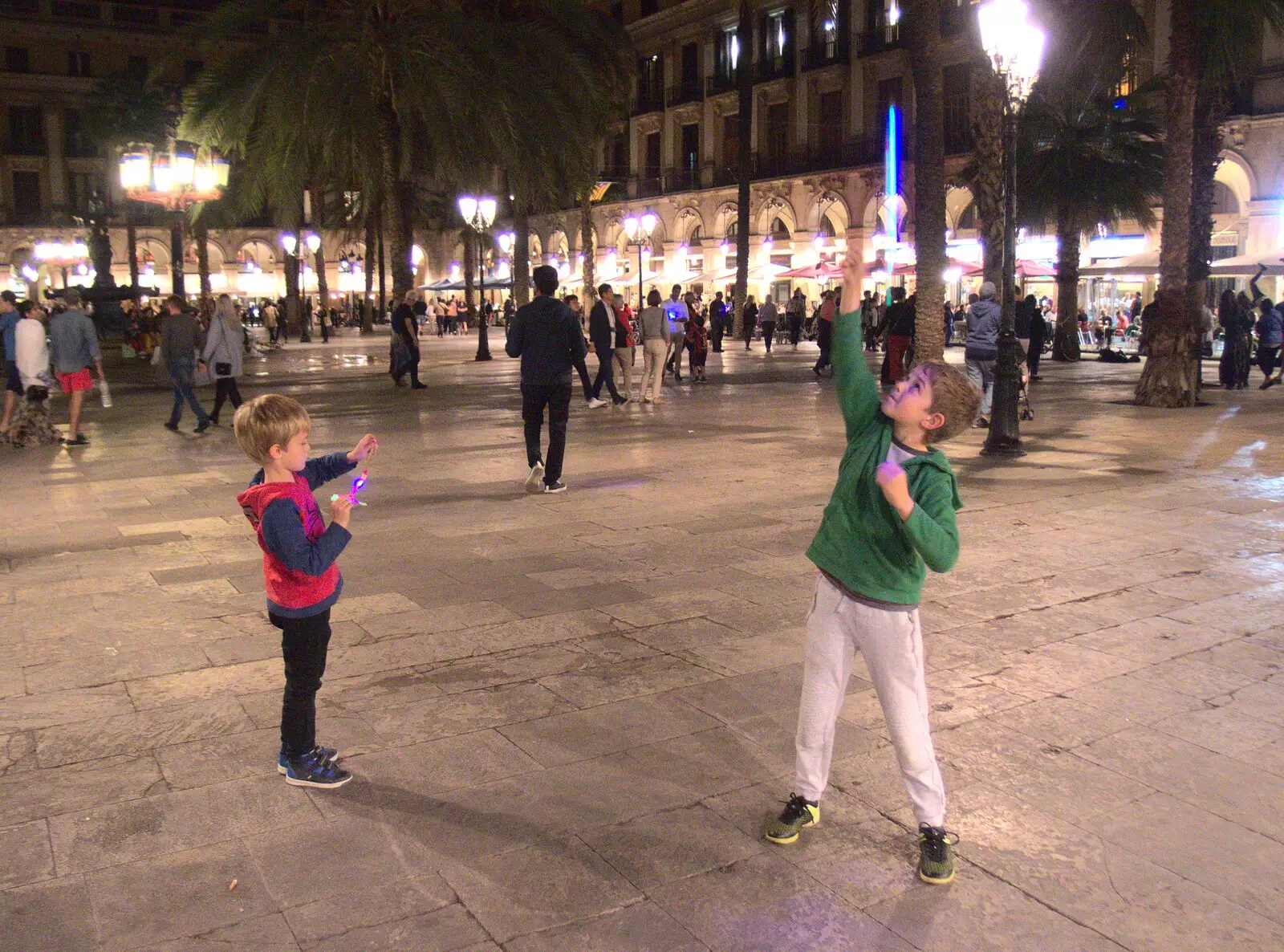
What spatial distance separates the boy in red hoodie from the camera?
3287 millimetres

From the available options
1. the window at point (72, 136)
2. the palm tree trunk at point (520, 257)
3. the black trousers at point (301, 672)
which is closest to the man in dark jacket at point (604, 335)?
the palm tree trunk at point (520, 257)

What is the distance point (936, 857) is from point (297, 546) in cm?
191

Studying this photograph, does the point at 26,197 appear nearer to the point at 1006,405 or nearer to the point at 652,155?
the point at 652,155

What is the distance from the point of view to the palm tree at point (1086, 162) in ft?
77.2

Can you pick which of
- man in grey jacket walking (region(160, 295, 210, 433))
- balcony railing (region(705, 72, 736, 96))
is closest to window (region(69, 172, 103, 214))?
balcony railing (region(705, 72, 736, 96))

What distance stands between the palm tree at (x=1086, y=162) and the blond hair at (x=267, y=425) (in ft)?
74.0

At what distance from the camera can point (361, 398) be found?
1709 centimetres

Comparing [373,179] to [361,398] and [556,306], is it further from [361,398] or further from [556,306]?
[556,306]

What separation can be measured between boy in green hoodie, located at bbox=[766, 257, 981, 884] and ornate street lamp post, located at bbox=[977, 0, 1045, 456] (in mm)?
7789

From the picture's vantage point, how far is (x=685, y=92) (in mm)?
45500

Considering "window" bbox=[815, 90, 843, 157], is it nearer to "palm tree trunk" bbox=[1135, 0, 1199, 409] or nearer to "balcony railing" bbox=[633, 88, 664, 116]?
"balcony railing" bbox=[633, 88, 664, 116]

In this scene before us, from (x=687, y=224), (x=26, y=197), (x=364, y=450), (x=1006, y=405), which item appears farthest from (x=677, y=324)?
(x=26, y=197)

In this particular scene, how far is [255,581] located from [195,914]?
350 cm

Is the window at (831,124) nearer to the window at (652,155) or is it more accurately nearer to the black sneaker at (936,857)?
the window at (652,155)
